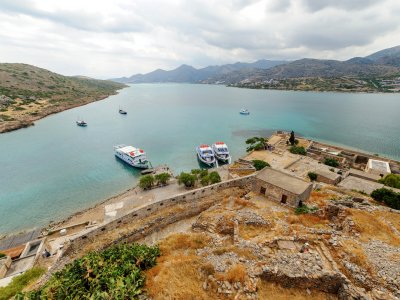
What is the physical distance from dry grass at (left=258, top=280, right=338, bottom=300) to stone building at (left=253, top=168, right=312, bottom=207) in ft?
31.3

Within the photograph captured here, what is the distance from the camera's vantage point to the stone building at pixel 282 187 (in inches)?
787

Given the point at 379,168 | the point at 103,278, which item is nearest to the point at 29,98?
the point at 103,278

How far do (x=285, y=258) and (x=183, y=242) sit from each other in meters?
6.87

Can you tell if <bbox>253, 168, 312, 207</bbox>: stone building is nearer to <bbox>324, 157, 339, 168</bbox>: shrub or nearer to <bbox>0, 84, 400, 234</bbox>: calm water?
<bbox>0, 84, 400, 234</bbox>: calm water

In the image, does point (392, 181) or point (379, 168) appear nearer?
point (392, 181)

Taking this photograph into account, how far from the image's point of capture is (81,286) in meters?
11.0

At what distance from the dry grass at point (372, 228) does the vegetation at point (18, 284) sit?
23761 millimetres

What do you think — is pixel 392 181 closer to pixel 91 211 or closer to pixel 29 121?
pixel 91 211

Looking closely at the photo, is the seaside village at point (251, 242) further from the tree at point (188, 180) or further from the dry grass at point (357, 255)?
the tree at point (188, 180)

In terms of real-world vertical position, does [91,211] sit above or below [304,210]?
below

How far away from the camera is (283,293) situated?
11.2 m

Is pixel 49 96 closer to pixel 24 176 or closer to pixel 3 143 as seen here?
pixel 3 143

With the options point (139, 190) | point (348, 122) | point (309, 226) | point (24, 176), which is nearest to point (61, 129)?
point (24, 176)

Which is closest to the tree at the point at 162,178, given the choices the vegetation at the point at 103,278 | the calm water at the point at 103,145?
the calm water at the point at 103,145
